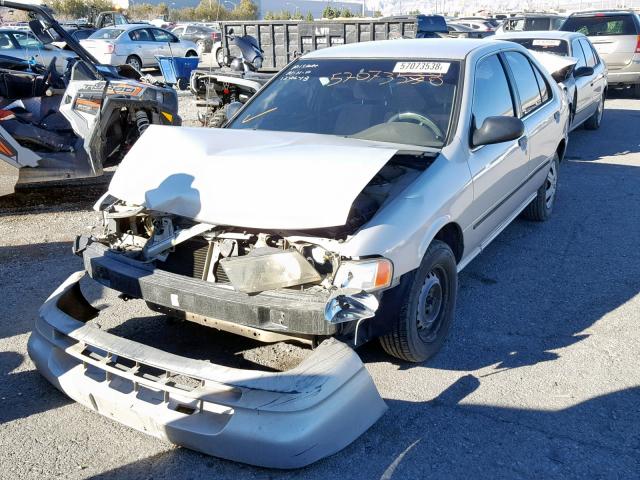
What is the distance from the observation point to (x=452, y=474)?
117 inches

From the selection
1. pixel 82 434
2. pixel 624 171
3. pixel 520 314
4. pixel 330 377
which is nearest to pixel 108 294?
pixel 82 434

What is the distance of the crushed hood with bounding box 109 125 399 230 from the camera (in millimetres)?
3242

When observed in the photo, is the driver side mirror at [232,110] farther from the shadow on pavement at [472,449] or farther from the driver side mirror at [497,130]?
the shadow on pavement at [472,449]

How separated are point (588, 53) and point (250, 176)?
9446 mm

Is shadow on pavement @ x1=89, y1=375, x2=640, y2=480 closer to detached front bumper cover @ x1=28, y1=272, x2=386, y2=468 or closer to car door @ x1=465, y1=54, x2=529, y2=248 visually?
detached front bumper cover @ x1=28, y1=272, x2=386, y2=468

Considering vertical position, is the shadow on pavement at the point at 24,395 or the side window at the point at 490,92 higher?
the side window at the point at 490,92

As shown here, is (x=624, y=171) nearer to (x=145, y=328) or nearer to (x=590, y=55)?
(x=590, y=55)

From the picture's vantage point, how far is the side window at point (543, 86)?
19.4ft

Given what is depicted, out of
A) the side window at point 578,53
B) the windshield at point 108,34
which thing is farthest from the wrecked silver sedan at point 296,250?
the windshield at point 108,34

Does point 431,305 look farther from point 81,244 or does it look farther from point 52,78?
point 52,78

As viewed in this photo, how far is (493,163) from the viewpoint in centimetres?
452

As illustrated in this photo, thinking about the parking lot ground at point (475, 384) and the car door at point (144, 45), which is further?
the car door at point (144, 45)

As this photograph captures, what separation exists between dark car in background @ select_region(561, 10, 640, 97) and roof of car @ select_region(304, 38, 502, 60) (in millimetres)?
10528

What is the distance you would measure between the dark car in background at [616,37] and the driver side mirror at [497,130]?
11561 mm
